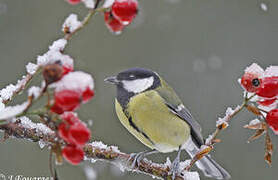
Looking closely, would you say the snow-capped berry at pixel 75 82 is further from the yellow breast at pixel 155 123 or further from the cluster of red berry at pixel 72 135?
the yellow breast at pixel 155 123

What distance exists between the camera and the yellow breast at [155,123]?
119 centimetres

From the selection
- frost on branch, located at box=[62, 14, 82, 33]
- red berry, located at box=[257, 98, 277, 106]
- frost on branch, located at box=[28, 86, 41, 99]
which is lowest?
red berry, located at box=[257, 98, 277, 106]

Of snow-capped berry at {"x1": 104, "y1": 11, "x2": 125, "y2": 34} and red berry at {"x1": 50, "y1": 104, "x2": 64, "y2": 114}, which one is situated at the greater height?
snow-capped berry at {"x1": 104, "y1": 11, "x2": 125, "y2": 34}

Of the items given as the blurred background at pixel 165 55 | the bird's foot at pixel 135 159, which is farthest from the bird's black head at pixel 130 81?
the blurred background at pixel 165 55

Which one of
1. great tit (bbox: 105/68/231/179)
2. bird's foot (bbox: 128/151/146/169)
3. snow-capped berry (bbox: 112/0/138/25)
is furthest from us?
great tit (bbox: 105/68/231/179)

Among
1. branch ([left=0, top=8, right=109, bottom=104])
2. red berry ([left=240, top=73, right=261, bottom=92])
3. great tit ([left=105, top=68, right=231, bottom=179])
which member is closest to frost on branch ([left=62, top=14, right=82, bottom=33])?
branch ([left=0, top=8, right=109, bottom=104])

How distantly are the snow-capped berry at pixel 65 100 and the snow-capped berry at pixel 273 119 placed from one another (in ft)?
1.25

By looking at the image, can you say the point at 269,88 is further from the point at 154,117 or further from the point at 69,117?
the point at 154,117

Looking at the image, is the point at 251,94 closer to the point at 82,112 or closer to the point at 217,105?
the point at 82,112

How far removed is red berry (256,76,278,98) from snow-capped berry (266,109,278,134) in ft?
0.12

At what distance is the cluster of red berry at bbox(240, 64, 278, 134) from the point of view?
0.71m

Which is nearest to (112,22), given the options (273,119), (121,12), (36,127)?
(121,12)

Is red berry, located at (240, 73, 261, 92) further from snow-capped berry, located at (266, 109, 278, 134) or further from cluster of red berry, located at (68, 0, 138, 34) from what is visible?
cluster of red berry, located at (68, 0, 138, 34)

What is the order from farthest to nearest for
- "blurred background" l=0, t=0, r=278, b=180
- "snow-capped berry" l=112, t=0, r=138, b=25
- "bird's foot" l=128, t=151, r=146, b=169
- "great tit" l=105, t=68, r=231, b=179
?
"blurred background" l=0, t=0, r=278, b=180 → "great tit" l=105, t=68, r=231, b=179 → "bird's foot" l=128, t=151, r=146, b=169 → "snow-capped berry" l=112, t=0, r=138, b=25
